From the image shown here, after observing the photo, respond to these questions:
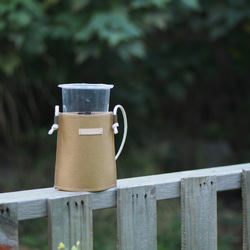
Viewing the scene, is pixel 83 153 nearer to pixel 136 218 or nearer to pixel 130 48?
pixel 136 218

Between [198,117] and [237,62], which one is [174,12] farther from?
[198,117]

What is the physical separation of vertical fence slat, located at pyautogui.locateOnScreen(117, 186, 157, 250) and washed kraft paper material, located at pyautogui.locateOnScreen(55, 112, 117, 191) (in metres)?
0.08

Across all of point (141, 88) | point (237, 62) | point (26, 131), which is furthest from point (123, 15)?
point (237, 62)

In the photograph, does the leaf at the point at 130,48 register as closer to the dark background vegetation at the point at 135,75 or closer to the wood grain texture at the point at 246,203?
the dark background vegetation at the point at 135,75

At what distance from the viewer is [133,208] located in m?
1.31

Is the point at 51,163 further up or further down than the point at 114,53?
further down

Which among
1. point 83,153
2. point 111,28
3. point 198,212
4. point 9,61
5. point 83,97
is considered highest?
point 111,28

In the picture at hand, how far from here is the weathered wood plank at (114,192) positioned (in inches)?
46.5

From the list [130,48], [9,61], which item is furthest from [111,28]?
[9,61]

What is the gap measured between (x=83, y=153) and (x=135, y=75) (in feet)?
12.8

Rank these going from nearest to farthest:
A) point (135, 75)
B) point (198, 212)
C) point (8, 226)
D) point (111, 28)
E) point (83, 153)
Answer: point (8, 226) → point (83, 153) → point (198, 212) → point (111, 28) → point (135, 75)

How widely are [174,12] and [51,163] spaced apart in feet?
6.45

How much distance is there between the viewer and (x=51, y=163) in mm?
4242

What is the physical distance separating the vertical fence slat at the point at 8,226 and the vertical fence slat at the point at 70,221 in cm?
10
